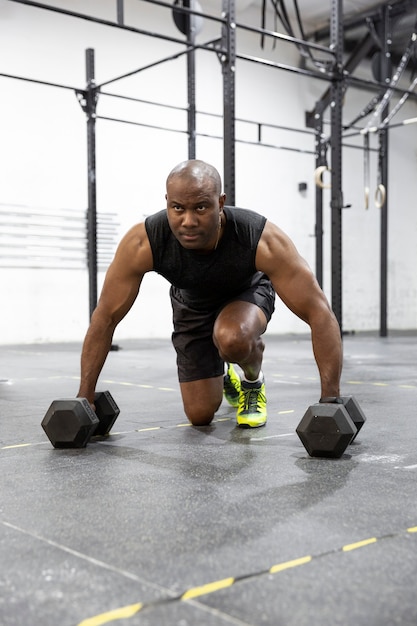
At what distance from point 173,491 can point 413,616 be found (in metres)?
0.75

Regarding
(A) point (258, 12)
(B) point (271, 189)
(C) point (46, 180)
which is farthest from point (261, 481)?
(A) point (258, 12)

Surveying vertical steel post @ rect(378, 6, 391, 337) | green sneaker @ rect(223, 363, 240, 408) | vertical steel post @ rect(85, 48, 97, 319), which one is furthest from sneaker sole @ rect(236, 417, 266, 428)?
vertical steel post @ rect(378, 6, 391, 337)

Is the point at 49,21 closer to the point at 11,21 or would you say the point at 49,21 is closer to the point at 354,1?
the point at 11,21

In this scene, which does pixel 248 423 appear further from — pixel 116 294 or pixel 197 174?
pixel 197 174

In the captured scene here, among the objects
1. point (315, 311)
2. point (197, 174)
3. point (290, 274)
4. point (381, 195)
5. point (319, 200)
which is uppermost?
point (319, 200)

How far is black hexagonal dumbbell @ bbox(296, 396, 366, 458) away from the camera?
191 cm

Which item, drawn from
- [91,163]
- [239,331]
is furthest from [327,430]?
[91,163]

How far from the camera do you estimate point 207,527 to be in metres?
1.33

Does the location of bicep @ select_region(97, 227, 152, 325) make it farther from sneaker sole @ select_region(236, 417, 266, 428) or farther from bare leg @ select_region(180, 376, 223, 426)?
sneaker sole @ select_region(236, 417, 266, 428)

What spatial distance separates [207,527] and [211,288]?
1.14 metres

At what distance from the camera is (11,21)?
7801 mm

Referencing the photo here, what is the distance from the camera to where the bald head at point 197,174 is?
1963mm

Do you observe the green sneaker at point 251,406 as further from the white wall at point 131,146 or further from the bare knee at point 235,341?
the white wall at point 131,146

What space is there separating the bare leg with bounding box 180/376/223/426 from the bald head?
79 cm
